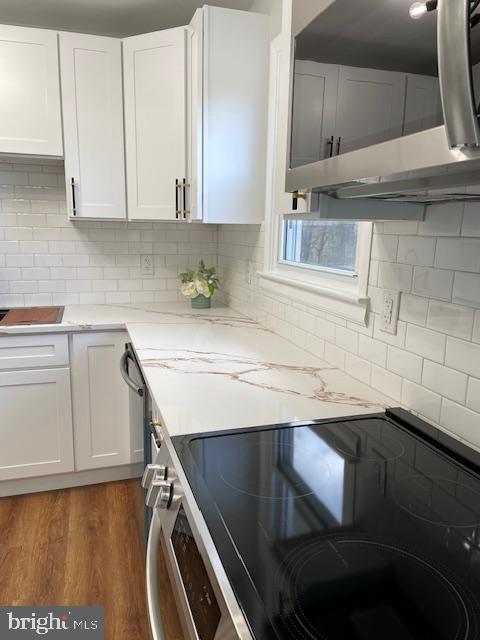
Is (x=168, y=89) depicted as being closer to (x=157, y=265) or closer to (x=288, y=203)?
(x=157, y=265)

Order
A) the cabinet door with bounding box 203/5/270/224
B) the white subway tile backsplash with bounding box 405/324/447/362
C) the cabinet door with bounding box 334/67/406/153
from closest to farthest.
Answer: the cabinet door with bounding box 334/67/406/153, the white subway tile backsplash with bounding box 405/324/447/362, the cabinet door with bounding box 203/5/270/224

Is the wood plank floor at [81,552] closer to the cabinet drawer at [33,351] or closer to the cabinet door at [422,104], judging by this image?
the cabinet drawer at [33,351]

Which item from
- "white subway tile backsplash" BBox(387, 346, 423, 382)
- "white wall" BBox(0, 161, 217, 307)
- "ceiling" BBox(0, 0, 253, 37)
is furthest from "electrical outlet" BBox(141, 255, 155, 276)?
"white subway tile backsplash" BBox(387, 346, 423, 382)

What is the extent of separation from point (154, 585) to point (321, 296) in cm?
109

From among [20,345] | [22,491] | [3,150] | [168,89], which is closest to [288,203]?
[168,89]

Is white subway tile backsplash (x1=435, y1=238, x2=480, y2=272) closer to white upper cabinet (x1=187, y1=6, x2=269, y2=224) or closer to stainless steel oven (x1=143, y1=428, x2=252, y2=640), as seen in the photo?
stainless steel oven (x1=143, y1=428, x2=252, y2=640)

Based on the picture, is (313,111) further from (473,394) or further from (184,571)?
(184,571)

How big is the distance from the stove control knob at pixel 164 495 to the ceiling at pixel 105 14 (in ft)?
7.55

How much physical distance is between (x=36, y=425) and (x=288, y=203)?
1834mm

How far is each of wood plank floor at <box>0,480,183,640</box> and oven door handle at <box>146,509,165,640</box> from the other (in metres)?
0.38

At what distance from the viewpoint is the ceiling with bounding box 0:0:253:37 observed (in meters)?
2.29

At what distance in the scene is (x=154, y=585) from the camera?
1.01 m

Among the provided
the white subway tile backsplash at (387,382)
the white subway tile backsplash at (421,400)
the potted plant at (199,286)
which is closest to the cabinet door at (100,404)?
the potted plant at (199,286)

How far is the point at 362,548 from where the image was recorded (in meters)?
0.75
